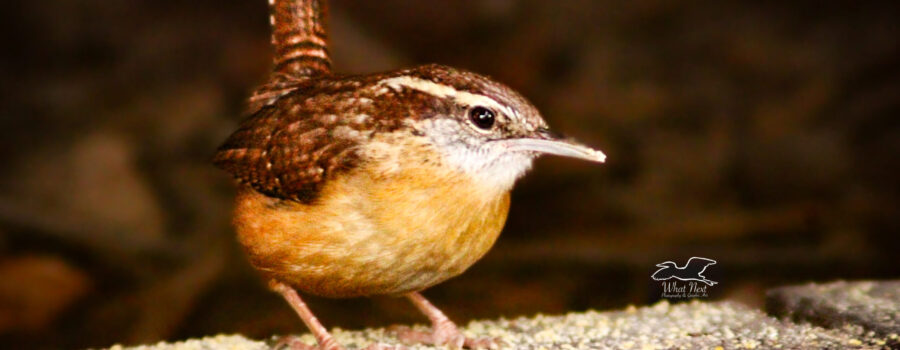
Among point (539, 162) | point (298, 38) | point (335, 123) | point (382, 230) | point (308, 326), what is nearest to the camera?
point (382, 230)

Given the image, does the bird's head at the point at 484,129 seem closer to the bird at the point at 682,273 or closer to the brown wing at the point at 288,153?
the brown wing at the point at 288,153

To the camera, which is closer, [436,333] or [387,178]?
[387,178]

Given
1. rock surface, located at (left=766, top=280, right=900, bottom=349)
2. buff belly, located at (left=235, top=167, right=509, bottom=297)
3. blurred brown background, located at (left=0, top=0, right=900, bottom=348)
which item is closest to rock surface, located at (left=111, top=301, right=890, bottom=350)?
rock surface, located at (left=766, top=280, right=900, bottom=349)

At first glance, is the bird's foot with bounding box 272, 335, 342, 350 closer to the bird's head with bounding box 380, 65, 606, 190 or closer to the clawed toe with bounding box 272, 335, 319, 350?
the clawed toe with bounding box 272, 335, 319, 350

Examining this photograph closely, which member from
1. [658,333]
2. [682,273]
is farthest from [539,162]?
[658,333]

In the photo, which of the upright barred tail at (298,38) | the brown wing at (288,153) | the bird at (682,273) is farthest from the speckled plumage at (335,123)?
the bird at (682,273)

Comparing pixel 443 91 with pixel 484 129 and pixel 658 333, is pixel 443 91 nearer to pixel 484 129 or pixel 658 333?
pixel 484 129

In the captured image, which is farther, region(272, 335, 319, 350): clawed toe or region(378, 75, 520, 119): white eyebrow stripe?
region(272, 335, 319, 350): clawed toe
